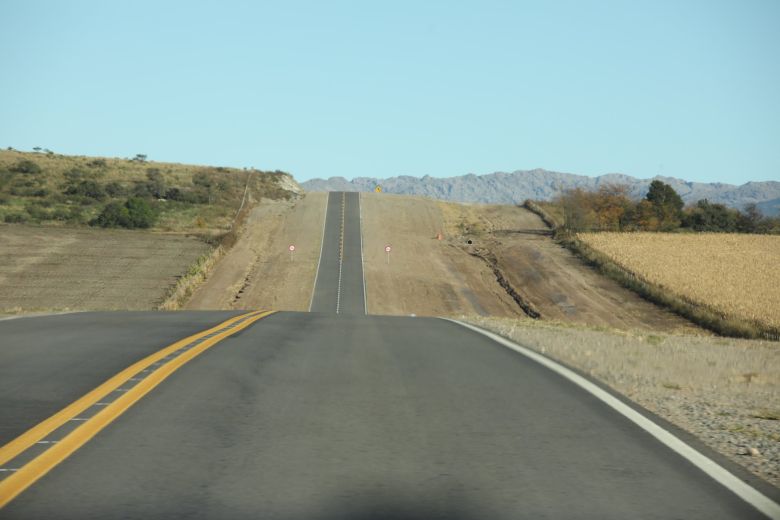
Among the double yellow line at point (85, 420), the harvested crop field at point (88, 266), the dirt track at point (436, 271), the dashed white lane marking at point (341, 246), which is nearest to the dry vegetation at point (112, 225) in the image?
the harvested crop field at point (88, 266)

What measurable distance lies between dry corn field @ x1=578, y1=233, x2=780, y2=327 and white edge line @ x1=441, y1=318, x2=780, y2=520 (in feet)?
117

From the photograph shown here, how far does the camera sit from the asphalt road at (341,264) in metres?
49.6

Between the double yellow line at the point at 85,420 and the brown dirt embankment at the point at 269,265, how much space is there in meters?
37.1

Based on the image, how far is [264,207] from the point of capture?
8919 centimetres

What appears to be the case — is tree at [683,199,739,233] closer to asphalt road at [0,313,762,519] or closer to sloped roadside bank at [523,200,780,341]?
sloped roadside bank at [523,200,780,341]

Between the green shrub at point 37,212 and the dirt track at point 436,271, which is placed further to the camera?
the green shrub at point 37,212

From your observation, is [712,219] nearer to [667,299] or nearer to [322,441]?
[667,299]

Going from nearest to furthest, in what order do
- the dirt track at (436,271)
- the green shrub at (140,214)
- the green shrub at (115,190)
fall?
the dirt track at (436,271), the green shrub at (140,214), the green shrub at (115,190)

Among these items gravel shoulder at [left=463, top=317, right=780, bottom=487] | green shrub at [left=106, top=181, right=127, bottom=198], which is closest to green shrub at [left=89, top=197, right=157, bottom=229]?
green shrub at [left=106, top=181, right=127, bottom=198]

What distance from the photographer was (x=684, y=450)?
6.77 meters

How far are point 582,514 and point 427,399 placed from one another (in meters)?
3.52

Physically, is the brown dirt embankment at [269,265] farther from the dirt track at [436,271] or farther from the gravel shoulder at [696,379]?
the gravel shoulder at [696,379]

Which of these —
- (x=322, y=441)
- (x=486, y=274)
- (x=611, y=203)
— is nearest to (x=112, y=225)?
(x=486, y=274)

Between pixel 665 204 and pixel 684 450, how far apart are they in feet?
347
